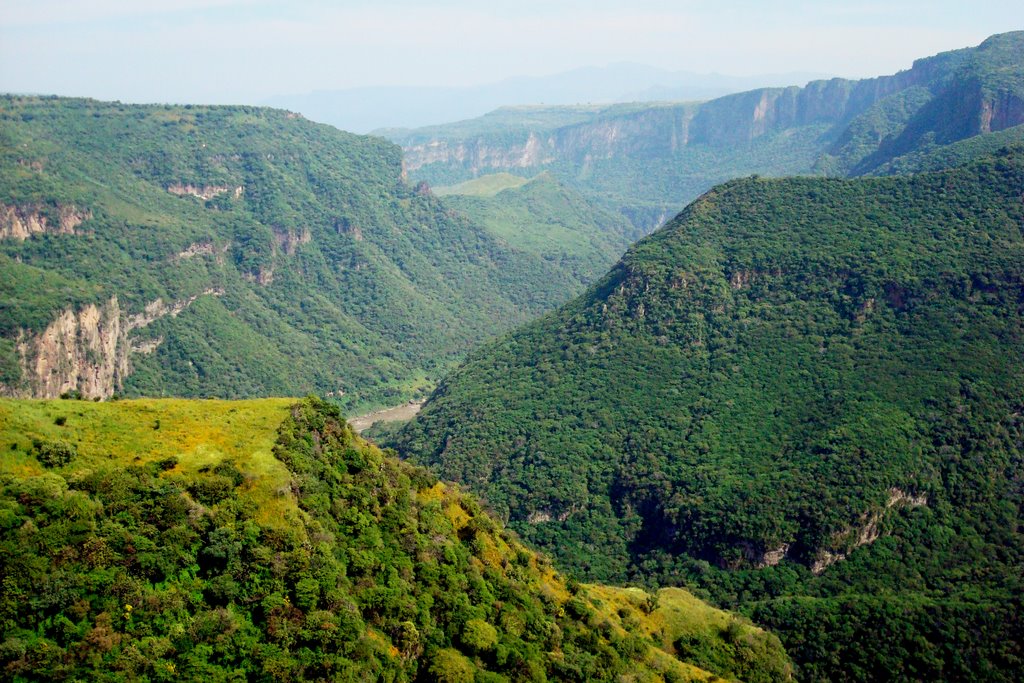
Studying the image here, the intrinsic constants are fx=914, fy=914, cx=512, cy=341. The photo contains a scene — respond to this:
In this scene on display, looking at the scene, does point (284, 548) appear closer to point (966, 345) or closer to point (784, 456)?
point (784, 456)

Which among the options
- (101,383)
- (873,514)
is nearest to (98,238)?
(101,383)

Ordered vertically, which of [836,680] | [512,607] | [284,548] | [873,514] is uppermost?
[284,548]

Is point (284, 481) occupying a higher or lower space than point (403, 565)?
higher

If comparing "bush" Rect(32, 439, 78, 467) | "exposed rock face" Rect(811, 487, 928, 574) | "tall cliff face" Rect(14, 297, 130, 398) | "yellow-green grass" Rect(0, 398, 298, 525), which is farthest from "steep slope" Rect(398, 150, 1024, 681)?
"bush" Rect(32, 439, 78, 467)

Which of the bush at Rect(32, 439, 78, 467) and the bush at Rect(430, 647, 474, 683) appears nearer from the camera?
the bush at Rect(32, 439, 78, 467)

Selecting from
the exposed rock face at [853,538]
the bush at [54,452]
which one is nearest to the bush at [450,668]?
the bush at [54,452]

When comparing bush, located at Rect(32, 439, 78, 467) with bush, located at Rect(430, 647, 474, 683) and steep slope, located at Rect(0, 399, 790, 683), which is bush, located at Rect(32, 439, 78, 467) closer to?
steep slope, located at Rect(0, 399, 790, 683)

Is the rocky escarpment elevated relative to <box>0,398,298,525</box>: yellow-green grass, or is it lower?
lower
